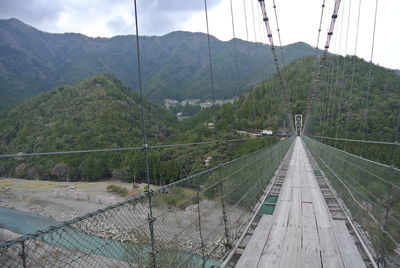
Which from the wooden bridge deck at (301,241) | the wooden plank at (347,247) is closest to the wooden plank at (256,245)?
the wooden bridge deck at (301,241)

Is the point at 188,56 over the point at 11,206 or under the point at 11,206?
over

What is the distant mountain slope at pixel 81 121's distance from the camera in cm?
1869

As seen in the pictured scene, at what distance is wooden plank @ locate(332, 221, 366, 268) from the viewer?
1789 millimetres

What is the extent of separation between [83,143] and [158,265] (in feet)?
79.5

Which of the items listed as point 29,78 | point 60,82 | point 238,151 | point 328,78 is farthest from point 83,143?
point 60,82

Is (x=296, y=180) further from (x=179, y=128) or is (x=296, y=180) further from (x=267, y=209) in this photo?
(x=179, y=128)

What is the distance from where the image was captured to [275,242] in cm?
212

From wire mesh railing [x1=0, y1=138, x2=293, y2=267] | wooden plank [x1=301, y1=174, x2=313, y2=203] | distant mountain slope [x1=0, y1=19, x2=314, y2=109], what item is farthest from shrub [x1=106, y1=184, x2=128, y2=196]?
wire mesh railing [x1=0, y1=138, x2=293, y2=267]

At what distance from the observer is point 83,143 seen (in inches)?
930

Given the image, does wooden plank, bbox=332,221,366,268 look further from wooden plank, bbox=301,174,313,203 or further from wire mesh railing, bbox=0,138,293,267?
wooden plank, bbox=301,174,313,203

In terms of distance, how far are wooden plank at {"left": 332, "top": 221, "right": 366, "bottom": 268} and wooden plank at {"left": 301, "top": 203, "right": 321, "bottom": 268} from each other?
159 mm

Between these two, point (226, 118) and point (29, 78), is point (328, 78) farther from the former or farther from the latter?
point (29, 78)

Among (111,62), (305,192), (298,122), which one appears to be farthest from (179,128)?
(305,192)

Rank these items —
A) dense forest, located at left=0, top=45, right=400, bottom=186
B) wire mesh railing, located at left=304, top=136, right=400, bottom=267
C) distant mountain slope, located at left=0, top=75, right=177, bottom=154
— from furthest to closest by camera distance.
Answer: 1. distant mountain slope, located at left=0, top=75, right=177, bottom=154
2. dense forest, located at left=0, top=45, right=400, bottom=186
3. wire mesh railing, located at left=304, top=136, right=400, bottom=267
